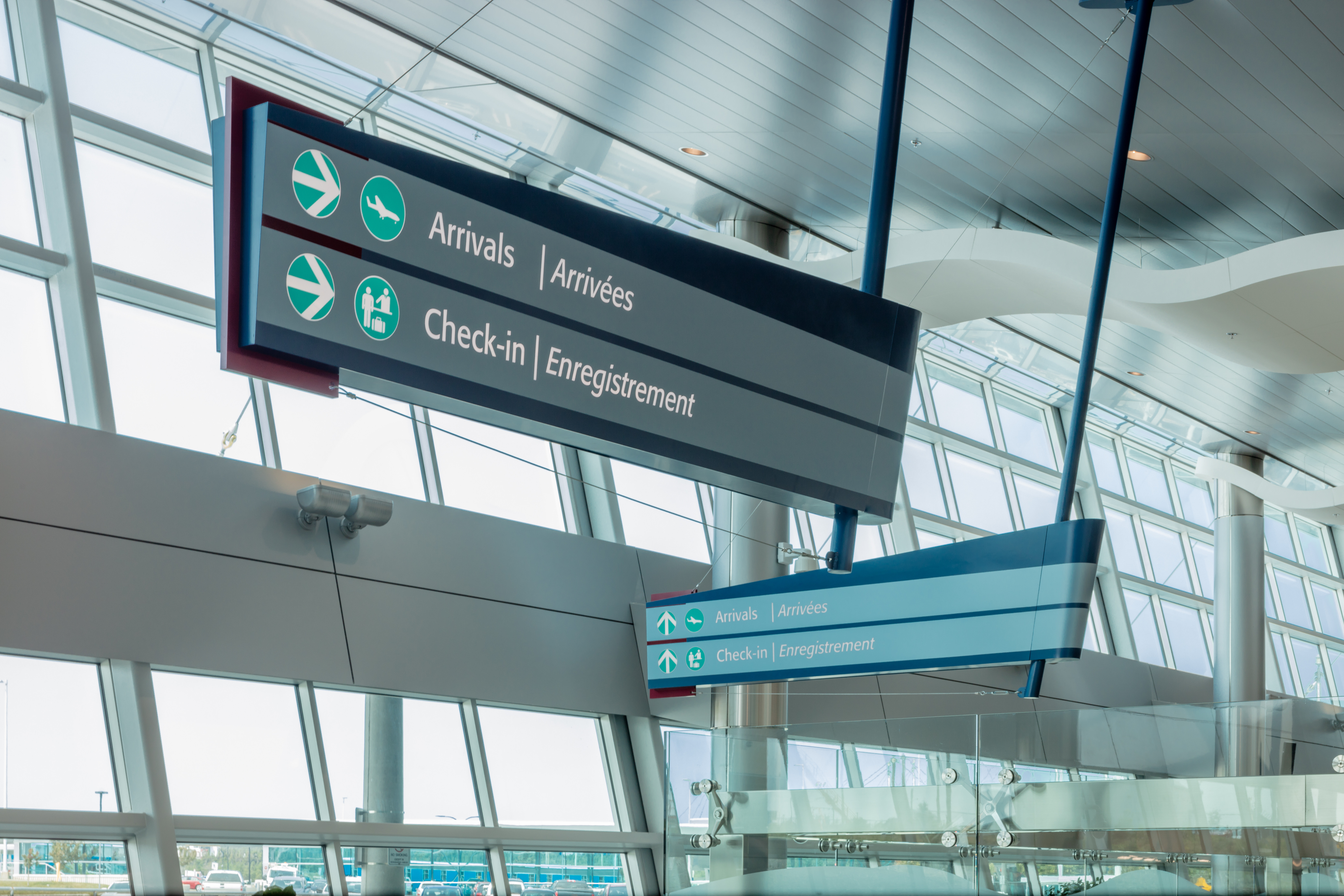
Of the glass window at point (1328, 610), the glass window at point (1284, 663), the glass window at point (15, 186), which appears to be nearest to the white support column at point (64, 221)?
the glass window at point (15, 186)

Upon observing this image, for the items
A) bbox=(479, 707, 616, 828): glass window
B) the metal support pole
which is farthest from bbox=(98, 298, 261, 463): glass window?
the metal support pole

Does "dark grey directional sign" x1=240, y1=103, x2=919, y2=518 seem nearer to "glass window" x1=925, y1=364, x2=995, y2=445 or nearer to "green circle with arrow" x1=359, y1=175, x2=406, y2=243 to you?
"green circle with arrow" x1=359, y1=175, x2=406, y2=243

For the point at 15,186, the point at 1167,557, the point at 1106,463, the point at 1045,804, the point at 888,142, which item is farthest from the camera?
the point at 1167,557

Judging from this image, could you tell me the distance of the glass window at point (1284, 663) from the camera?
2286cm

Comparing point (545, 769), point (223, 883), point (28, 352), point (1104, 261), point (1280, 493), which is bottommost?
point (223, 883)

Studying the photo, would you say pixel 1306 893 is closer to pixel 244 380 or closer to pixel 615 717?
pixel 615 717

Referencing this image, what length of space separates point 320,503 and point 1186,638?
55.8ft

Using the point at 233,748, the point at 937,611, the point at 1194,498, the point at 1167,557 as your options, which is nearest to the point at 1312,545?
the point at 1194,498

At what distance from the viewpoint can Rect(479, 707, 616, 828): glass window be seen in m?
10.8

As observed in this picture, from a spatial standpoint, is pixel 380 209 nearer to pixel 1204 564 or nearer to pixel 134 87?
pixel 134 87

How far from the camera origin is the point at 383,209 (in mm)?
3912

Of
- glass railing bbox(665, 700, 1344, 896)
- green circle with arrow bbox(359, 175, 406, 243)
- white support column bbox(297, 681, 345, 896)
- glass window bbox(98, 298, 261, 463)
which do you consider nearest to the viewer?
green circle with arrow bbox(359, 175, 406, 243)

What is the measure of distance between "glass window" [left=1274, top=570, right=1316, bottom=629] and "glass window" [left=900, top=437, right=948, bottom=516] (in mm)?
10117

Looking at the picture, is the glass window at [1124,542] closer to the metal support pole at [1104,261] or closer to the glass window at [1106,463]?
the glass window at [1106,463]
